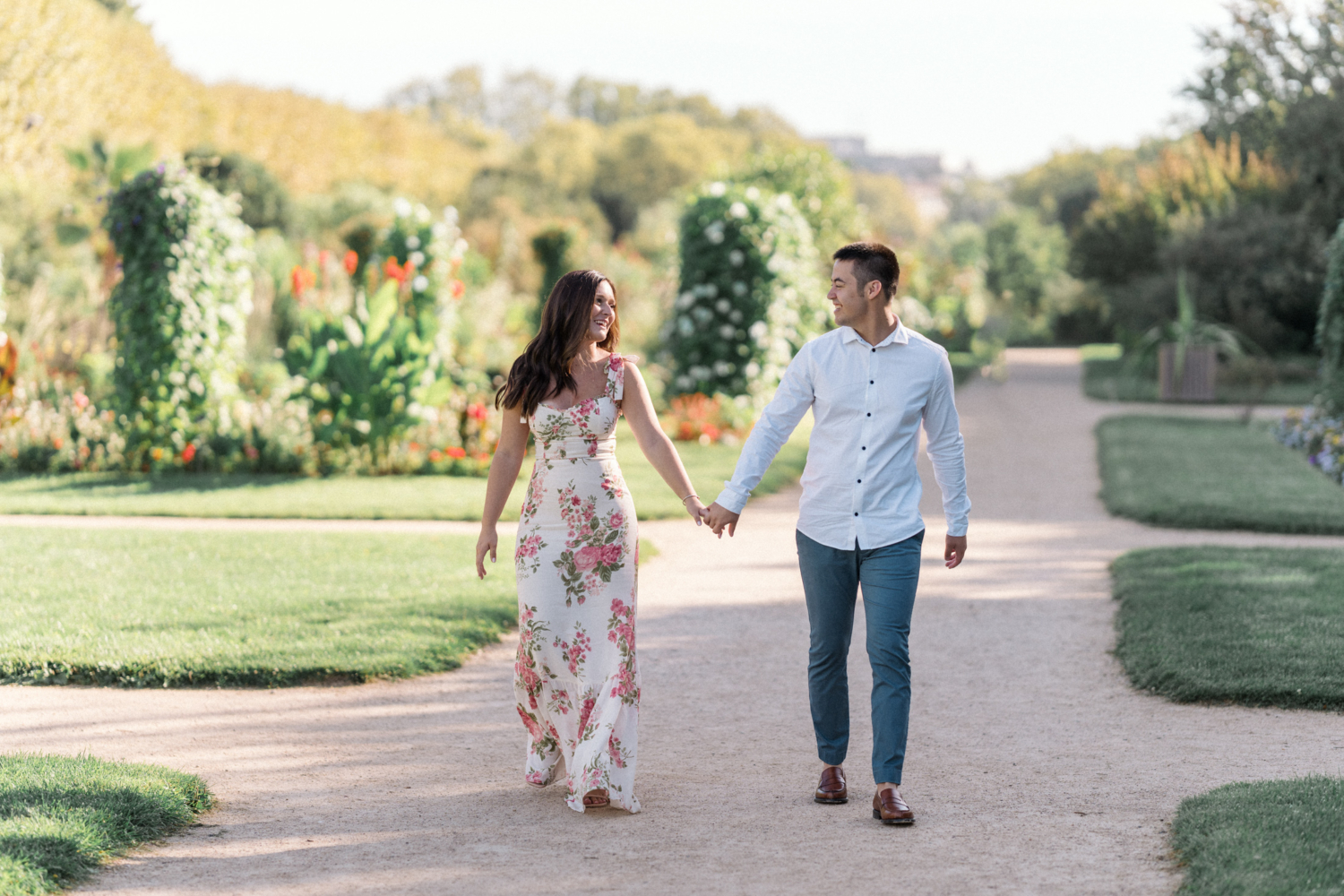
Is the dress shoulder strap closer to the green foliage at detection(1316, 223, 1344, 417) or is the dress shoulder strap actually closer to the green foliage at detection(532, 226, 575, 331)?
the green foliage at detection(1316, 223, 1344, 417)

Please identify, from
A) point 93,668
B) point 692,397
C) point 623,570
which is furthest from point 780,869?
point 692,397

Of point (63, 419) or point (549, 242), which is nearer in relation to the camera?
point (63, 419)

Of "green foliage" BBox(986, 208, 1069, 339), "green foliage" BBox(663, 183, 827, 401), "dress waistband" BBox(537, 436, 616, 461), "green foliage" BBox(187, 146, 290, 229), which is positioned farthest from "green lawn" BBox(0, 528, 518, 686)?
"green foliage" BBox(986, 208, 1069, 339)

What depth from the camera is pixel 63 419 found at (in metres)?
11.9

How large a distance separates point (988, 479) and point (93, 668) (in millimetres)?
8735

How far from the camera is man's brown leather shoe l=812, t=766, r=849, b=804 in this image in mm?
4113

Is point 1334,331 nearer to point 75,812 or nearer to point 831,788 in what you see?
point 831,788

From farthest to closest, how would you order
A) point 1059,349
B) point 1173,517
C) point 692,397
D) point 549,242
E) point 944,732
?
1. point 1059,349
2. point 549,242
3. point 692,397
4. point 1173,517
5. point 944,732

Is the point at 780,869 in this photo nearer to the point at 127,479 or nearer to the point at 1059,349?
the point at 127,479

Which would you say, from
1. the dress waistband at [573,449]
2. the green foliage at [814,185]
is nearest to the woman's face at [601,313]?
the dress waistband at [573,449]

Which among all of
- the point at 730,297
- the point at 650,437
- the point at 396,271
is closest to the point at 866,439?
the point at 650,437

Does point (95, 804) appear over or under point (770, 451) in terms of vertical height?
under

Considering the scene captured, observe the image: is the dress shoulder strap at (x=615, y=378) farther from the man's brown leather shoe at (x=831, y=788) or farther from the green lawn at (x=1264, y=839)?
the green lawn at (x=1264, y=839)

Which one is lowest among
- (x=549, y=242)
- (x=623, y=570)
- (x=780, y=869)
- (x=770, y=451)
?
(x=780, y=869)
